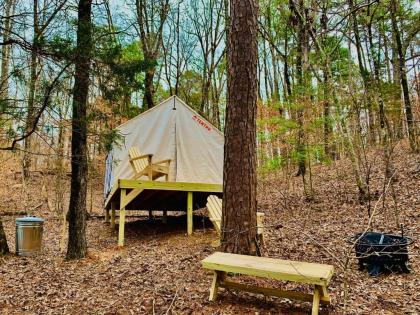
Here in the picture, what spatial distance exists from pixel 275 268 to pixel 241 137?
5.23ft

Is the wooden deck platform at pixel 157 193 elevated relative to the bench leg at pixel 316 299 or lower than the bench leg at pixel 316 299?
elevated

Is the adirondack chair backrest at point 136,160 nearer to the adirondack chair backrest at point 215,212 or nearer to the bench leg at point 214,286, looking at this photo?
the adirondack chair backrest at point 215,212

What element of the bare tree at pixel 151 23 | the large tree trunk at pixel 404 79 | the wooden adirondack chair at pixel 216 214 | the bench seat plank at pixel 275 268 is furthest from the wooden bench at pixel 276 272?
A: the bare tree at pixel 151 23

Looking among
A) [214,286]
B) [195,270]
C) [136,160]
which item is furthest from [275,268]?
[136,160]

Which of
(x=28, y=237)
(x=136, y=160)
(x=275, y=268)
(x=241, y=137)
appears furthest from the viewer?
(x=136, y=160)

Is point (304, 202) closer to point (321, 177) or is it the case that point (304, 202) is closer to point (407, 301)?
point (321, 177)

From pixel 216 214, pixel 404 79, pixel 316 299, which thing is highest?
pixel 404 79

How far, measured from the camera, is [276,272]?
2.91 metres

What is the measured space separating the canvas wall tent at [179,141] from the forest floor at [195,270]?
1292 millimetres

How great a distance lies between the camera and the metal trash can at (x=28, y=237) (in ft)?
18.8

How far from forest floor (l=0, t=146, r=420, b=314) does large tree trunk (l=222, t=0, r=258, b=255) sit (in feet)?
1.56

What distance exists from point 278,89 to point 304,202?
11638mm

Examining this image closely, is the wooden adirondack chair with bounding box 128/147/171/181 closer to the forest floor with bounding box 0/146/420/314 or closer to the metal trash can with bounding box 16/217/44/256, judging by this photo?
the forest floor with bounding box 0/146/420/314

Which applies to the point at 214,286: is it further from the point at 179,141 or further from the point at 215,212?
the point at 179,141
